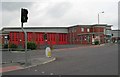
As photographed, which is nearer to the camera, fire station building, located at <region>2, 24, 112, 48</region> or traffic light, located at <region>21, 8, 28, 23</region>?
traffic light, located at <region>21, 8, 28, 23</region>

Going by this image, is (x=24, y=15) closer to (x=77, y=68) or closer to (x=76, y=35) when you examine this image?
(x=77, y=68)

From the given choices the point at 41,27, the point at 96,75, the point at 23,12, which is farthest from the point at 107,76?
the point at 41,27

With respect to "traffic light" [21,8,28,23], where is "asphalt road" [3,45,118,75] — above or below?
below

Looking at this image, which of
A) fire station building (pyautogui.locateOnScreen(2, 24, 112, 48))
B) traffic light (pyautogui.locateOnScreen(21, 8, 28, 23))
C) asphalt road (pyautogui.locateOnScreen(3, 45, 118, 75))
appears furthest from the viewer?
fire station building (pyautogui.locateOnScreen(2, 24, 112, 48))

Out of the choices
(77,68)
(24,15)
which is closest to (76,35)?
(24,15)

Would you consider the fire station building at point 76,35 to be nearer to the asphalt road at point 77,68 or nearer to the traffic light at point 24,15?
the asphalt road at point 77,68

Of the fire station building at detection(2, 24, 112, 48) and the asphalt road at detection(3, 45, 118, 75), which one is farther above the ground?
the fire station building at detection(2, 24, 112, 48)

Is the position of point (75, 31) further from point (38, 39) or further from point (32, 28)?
point (32, 28)

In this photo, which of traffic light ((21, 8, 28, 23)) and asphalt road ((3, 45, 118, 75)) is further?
traffic light ((21, 8, 28, 23))

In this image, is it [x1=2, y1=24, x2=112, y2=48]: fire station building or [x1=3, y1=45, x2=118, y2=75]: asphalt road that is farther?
[x1=2, y1=24, x2=112, y2=48]: fire station building

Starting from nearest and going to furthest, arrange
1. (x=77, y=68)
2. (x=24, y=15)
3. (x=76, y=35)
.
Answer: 1. (x=77, y=68)
2. (x=24, y=15)
3. (x=76, y=35)

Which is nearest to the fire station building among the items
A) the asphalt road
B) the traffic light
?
the asphalt road

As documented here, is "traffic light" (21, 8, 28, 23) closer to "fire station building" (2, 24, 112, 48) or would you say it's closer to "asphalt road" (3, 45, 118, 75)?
"asphalt road" (3, 45, 118, 75)

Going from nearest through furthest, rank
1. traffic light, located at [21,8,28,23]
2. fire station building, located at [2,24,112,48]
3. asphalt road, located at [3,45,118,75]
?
1. asphalt road, located at [3,45,118,75]
2. traffic light, located at [21,8,28,23]
3. fire station building, located at [2,24,112,48]
